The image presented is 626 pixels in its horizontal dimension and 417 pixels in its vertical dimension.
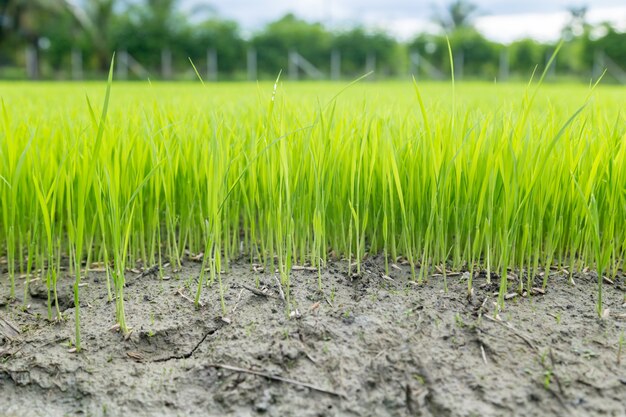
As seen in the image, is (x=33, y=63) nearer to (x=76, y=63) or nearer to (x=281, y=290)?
(x=76, y=63)

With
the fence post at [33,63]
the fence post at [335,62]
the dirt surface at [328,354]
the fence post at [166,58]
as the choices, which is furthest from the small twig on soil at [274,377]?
the fence post at [335,62]

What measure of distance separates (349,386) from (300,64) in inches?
967

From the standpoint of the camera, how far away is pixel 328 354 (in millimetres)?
1208

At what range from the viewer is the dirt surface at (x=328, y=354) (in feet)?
3.62

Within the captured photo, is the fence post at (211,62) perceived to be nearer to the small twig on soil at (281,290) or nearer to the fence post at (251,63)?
the fence post at (251,63)

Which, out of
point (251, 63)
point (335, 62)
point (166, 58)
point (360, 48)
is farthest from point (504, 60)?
point (166, 58)

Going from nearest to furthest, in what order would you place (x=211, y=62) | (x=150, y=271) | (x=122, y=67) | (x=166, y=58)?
1. (x=150, y=271)
2. (x=122, y=67)
3. (x=211, y=62)
4. (x=166, y=58)

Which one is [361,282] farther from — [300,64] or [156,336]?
[300,64]

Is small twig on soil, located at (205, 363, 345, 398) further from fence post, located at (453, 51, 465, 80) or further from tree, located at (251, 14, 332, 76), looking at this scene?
tree, located at (251, 14, 332, 76)

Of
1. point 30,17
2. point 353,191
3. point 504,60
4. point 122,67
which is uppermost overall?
point 30,17

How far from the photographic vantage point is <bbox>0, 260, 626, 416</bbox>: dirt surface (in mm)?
1104

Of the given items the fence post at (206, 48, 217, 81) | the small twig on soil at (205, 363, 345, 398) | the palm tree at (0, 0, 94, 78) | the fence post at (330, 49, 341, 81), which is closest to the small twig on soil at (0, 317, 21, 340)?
the small twig on soil at (205, 363, 345, 398)

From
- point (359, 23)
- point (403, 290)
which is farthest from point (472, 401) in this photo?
point (359, 23)

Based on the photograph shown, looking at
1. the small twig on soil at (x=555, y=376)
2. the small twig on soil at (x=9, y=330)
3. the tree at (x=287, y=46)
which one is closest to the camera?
the small twig on soil at (x=555, y=376)
